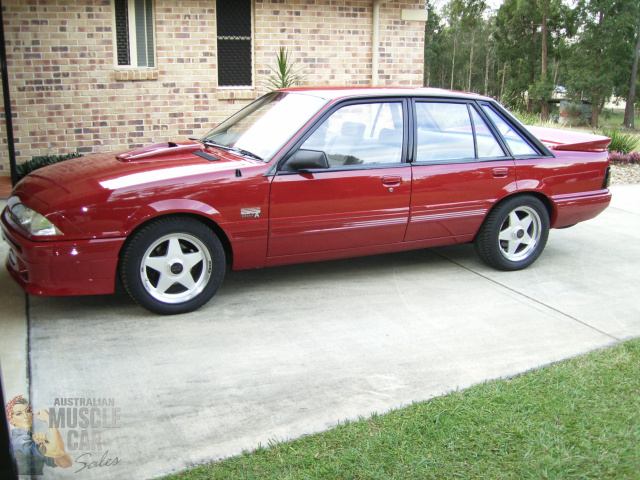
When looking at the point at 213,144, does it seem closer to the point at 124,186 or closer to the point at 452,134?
the point at 124,186

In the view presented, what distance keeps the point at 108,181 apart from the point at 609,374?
11.2ft

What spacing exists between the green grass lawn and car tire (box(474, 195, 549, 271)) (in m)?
2.16

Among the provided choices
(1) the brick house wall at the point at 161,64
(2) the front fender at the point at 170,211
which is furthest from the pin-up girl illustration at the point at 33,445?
(1) the brick house wall at the point at 161,64

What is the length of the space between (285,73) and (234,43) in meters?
1.25

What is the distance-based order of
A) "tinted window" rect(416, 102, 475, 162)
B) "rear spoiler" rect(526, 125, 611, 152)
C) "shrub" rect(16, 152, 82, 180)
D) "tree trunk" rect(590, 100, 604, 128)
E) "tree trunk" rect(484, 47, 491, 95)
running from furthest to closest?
"tree trunk" rect(484, 47, 491, 95)
"tree trunk" rect(590, 100, 604, 128)
"shrub" rect(16, 152, 82, 180)
"rear spoiler" rect(526, 125, 611, 152)
"tinted window" rect(416, 102, 475, 162)

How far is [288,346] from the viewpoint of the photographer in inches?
168

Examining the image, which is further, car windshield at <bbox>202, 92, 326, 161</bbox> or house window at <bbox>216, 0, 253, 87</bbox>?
house window at <bbox>216, 0, 253, 87</bbox>

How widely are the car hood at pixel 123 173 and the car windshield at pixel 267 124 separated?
20 cm

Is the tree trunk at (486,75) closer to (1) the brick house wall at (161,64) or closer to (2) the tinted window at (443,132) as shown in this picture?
(1) the brick house wall at (161,64)

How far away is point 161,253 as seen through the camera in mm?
4633

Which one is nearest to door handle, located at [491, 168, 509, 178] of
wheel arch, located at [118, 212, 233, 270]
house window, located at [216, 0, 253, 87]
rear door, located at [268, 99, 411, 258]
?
rear door, located at [268, 99, 411, 258]

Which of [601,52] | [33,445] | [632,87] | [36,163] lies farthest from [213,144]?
[632,87]

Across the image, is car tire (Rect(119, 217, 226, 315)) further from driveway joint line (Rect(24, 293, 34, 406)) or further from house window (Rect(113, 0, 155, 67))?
house window (Rect(113, 0, 155, 67))

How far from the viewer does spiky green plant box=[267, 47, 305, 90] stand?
429 inches
